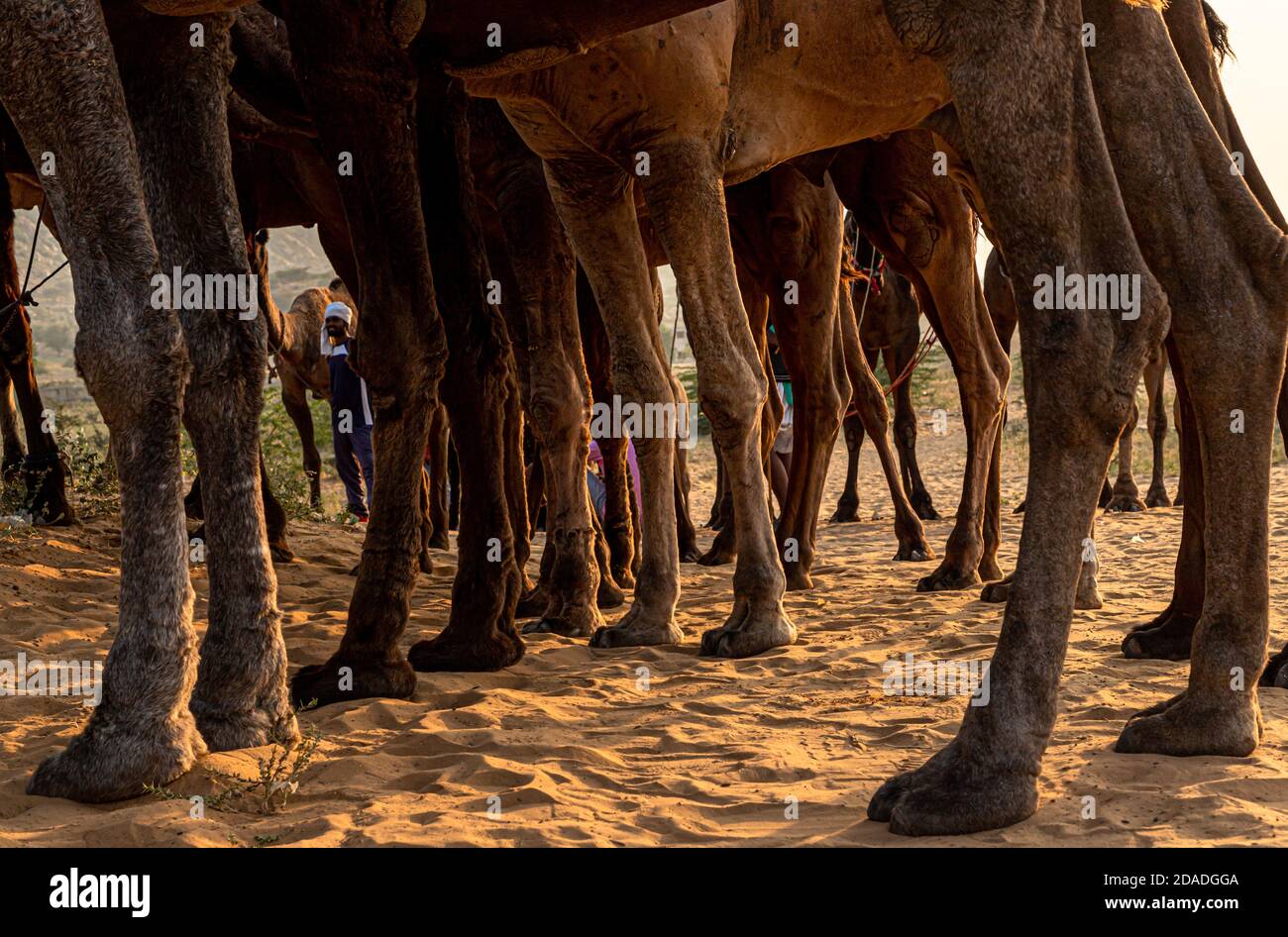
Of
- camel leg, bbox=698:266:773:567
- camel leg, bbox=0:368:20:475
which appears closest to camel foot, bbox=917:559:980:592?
camel leg, bbox=698:266:773:567

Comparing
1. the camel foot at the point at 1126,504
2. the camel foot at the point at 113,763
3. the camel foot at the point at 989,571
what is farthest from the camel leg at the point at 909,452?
the camel foot at the point at 113,763

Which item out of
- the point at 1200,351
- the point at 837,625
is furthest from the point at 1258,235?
the point at 837,625

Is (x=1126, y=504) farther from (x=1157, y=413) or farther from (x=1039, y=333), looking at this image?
(x=1039, y=333)

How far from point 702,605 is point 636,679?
95.6 inches

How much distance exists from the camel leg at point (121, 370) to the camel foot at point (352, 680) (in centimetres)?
99

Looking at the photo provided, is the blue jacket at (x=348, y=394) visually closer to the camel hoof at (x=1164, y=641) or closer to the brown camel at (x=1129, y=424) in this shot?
the brown camel at (x=1129, y=424)

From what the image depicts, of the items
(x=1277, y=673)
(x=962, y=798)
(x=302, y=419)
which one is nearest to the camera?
(x=962, y=798)

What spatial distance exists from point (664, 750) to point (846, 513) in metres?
10.6

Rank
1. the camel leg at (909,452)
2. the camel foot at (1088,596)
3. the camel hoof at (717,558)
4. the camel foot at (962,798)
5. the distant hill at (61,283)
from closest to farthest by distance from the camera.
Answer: the camel foot at (962,798), the camel foot at (1088,596), the camel hoof at (717,558), the camel leg at (909,452), the distant hill at (61,283)

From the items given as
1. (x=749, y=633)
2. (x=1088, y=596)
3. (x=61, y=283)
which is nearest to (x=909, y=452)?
(x=1088, y=596)

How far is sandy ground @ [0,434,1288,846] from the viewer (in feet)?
9.99

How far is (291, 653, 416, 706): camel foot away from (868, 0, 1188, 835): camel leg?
202 centimetres

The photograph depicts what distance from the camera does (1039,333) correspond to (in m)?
3.15

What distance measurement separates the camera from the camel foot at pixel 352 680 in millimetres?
4488
